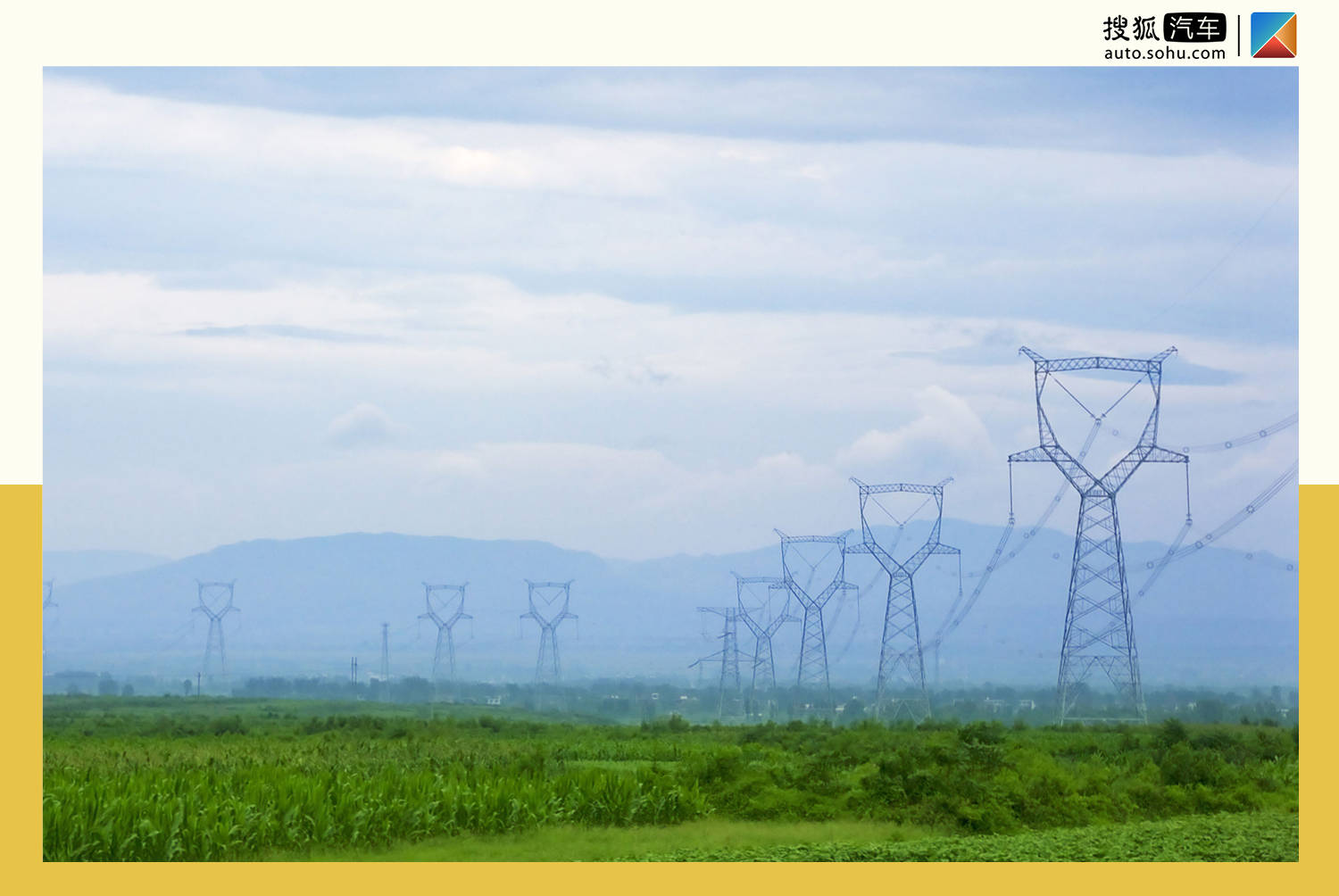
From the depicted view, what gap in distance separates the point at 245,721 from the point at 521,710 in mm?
8220

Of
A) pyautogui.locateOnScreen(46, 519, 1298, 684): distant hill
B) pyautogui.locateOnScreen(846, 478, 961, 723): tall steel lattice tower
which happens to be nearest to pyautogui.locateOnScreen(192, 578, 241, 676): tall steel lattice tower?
pyautogui.locateOnScreen(46, 519, 1298, 684): distant hill

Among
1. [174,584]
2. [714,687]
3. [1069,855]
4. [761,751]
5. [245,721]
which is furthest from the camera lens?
[174,584]

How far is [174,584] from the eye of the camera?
87.1 m

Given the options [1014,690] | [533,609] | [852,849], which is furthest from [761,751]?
[1014,690]

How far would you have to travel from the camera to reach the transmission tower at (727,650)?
160 feet

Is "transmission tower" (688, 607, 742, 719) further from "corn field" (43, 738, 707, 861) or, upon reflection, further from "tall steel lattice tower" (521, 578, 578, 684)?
"corn field" (43, 738, 707, 861)

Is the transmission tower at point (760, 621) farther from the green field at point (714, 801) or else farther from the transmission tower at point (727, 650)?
the green field at point (714, 801)

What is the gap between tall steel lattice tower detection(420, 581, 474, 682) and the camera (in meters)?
53.0

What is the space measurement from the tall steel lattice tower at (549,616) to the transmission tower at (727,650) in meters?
5.47

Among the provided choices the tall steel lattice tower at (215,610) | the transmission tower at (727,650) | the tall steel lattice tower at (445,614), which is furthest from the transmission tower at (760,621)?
the tall steel lattice tower at (215,610)

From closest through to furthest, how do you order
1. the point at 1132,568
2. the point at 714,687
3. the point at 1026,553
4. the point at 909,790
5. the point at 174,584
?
the point at 909,790, the point at 1132,568, the point at 714,687, the point at 1026,553, the point at 174,584

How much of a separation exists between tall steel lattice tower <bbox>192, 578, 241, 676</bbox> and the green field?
32.7m

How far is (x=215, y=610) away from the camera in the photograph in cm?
5947
